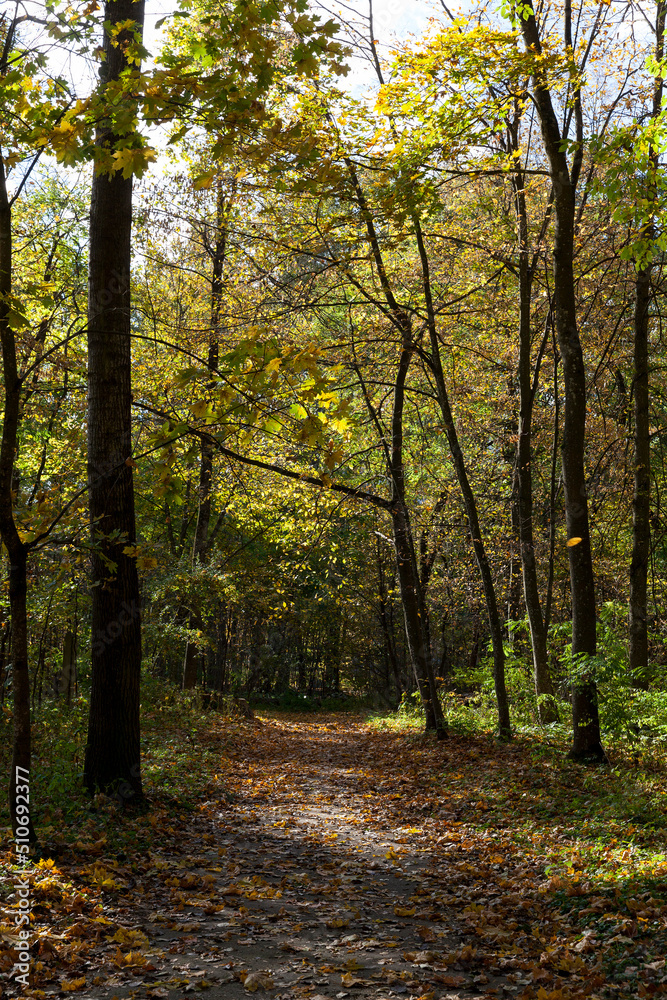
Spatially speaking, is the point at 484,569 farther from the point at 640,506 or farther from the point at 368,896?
the point at 368,896

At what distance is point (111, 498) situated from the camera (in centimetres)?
671

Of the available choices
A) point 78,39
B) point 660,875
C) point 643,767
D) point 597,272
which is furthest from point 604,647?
point 78,39

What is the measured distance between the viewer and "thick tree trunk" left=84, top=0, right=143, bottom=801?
6.59 meters

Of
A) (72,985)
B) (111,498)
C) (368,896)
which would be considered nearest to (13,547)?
(111,498)

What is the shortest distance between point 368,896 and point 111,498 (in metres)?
4.16

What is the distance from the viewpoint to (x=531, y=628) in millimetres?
11594

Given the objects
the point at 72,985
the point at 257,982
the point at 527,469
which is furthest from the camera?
the point at 527,469

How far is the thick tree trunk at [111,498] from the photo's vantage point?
6590mm

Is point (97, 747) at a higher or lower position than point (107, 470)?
lower

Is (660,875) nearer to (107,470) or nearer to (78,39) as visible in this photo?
(107,470)

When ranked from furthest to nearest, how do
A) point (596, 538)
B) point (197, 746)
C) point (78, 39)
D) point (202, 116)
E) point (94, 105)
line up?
1. point (596, 538)
2. point (197, 746)
3. point (78, 39)
4. point (202, 116)
5. point (94, 105)

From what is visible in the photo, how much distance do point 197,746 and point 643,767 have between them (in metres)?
6.66

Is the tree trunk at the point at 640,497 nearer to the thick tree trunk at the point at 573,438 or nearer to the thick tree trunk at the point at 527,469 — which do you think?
Answer: the thick tree trunk at the point at 527,469

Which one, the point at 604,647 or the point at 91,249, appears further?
the point at 604,647
